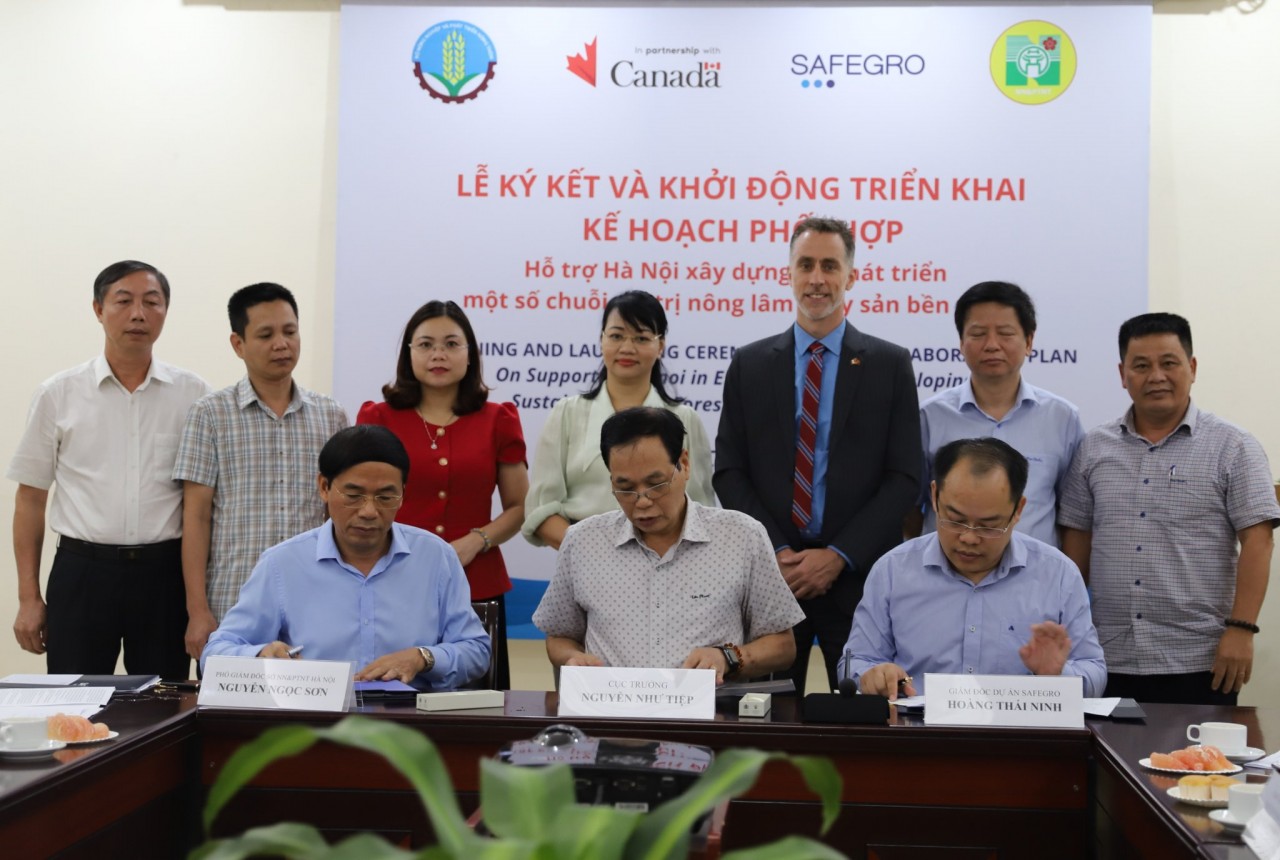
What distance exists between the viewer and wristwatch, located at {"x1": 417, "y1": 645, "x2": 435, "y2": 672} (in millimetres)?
2674

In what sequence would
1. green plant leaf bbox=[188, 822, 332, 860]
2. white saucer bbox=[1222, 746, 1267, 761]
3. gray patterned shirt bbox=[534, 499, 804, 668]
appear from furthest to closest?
gray patterned shirt bbox=[534, 499, 804, 668]
white saucer bbox=[1222, 746, 1267, 761]
green plant leaf bbox=[188, 822, 332, 860]

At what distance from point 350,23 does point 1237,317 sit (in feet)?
10.5

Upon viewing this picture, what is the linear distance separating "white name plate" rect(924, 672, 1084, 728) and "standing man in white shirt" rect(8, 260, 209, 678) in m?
2.25

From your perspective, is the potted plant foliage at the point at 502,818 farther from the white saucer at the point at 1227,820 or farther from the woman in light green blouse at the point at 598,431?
the woman in light green blouse at the point at 598,431

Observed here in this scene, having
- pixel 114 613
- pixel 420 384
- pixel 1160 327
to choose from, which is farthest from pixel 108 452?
pixel 1160 327

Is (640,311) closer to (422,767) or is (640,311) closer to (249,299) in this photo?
(249,299)

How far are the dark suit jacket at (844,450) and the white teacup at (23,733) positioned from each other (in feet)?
6.00

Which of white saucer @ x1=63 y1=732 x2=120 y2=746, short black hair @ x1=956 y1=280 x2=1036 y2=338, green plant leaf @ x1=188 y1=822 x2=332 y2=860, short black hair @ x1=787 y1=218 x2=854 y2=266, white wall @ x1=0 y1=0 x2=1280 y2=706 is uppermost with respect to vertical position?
white wall @ x1=0 y1=0 x2=1280 y2=706

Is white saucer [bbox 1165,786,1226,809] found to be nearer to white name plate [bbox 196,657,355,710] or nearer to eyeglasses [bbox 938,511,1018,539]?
eyeglasses [bbox 938,511,1018,539]

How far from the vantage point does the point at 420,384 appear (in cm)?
365

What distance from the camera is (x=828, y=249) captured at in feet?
11.5

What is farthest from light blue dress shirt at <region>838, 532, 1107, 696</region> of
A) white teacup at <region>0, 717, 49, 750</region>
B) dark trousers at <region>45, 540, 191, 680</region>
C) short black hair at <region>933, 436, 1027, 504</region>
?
dark trousers at <region>45, 540, 191, 680</region>

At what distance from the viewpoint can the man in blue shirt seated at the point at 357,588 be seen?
9.06ft

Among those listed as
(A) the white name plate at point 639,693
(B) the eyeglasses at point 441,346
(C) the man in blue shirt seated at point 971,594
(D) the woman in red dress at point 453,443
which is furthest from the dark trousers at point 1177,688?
(B) the eyeglasses at point 441,346
